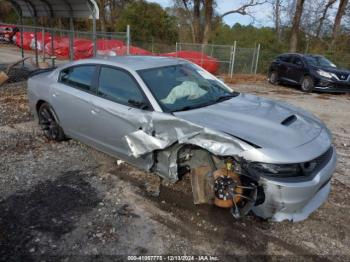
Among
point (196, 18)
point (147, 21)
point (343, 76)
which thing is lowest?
point (343, 76)

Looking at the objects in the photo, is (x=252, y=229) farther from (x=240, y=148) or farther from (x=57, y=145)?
(x=57, y=145)

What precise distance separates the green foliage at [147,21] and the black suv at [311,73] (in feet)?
56.7

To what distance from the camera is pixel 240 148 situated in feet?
10.3

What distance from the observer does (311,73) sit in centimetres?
1336

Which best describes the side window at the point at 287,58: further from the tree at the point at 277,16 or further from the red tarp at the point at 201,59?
the tree at the point at 277,16

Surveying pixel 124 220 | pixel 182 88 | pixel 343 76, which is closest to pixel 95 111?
pixel 182 88

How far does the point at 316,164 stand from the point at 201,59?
50.5 feet

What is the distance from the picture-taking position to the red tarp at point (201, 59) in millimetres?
18141

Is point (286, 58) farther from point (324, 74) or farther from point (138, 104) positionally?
point (138, 104)

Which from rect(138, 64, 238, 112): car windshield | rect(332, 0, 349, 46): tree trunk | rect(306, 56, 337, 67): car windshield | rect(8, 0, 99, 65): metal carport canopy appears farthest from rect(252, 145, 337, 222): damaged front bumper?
rect(332, 0, 349, 46): tree trunk

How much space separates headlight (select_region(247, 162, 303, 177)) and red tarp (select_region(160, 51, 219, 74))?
1548cm

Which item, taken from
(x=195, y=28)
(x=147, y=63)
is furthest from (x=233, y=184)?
(x=195, y=28)

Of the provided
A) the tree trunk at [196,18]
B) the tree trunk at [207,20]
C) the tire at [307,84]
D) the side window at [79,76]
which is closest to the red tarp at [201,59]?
the tire at [307,84]

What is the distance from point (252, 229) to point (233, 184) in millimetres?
532
